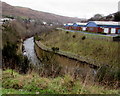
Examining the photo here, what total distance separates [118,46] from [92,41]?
4496mm

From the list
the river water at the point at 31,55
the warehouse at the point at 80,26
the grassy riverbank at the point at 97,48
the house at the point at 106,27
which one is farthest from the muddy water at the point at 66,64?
the warehouse at the point at 80,26

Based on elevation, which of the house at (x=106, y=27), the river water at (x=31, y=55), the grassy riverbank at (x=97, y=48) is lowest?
the river water at (x=31, y=55)

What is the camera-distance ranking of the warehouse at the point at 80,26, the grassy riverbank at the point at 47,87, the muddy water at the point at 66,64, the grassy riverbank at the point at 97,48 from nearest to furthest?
the grassy riverbank at the point at 47,87 → the muddy water at the point at 66,64 → the grassy riverbank at the point at 97,48 → the warehouse at the point at 80,26

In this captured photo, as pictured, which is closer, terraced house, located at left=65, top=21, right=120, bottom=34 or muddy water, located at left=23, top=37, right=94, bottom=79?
muddy water, located at left=23, top=37, right=94, bottom=79

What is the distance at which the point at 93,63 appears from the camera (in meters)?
15.7

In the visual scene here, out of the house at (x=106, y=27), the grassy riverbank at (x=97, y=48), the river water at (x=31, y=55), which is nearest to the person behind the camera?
the river water at (x=31, y=55)

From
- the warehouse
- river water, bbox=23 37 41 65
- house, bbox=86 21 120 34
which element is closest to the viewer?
river water, bbox=23 37 41 65

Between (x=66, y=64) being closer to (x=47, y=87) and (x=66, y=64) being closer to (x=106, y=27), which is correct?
(x=106, y=27)

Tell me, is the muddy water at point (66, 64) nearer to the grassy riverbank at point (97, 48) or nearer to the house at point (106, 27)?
the grassy riverbank at point (97, 48)

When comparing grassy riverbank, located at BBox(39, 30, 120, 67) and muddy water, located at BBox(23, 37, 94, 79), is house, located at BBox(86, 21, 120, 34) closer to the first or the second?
grassy riverbank, located at BBox(39, 30, 120, 67)

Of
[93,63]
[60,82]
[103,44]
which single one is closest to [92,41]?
[103,44]

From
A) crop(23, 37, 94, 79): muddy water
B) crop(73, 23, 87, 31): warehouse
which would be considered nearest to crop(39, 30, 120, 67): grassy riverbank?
crop(23, 37, 94, 79): muddy water

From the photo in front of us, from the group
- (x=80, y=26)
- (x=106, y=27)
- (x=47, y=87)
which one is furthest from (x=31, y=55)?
(x=47, y=87)

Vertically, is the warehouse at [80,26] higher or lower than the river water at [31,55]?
higher
